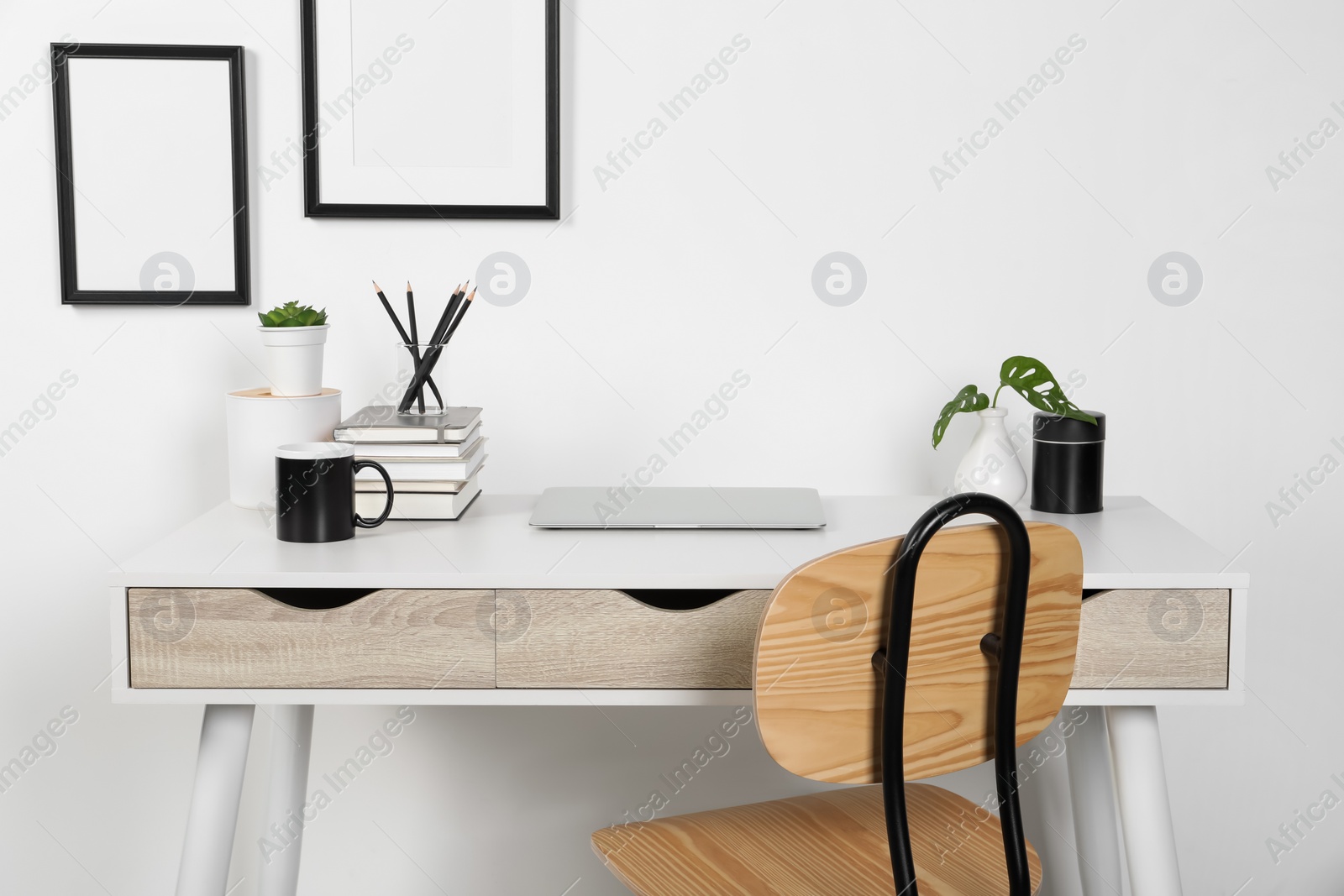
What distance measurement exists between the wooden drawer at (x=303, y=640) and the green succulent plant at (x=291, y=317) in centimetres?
45

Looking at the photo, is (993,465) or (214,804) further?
(993,465)

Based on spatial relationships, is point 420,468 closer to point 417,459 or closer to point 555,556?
point 417,459

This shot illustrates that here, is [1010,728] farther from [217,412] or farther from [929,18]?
[217,412]

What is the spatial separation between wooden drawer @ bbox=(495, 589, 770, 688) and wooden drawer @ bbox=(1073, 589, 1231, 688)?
376 millimetres

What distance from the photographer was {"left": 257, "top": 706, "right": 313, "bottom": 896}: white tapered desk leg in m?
1.55

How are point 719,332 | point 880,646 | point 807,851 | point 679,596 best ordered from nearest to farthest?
point 880,646
point 807,851
point 679,596
point 719,332

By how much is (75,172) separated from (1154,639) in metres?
1.64

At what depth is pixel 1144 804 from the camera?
1183 mm

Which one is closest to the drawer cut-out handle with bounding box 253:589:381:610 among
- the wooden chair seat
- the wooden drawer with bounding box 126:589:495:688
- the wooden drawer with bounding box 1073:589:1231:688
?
the wooden drawer with bounding box 126:589:495:688

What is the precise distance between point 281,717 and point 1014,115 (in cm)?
143

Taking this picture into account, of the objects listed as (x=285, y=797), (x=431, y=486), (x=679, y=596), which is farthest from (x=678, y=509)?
(x=285, y=797)

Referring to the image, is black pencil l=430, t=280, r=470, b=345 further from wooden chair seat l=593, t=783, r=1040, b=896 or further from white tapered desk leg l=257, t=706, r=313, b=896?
wooden chair seat l=593, t=783, r=1040, b=896

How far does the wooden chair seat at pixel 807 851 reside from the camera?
1058 mm

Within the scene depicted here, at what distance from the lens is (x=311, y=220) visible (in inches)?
64.7
